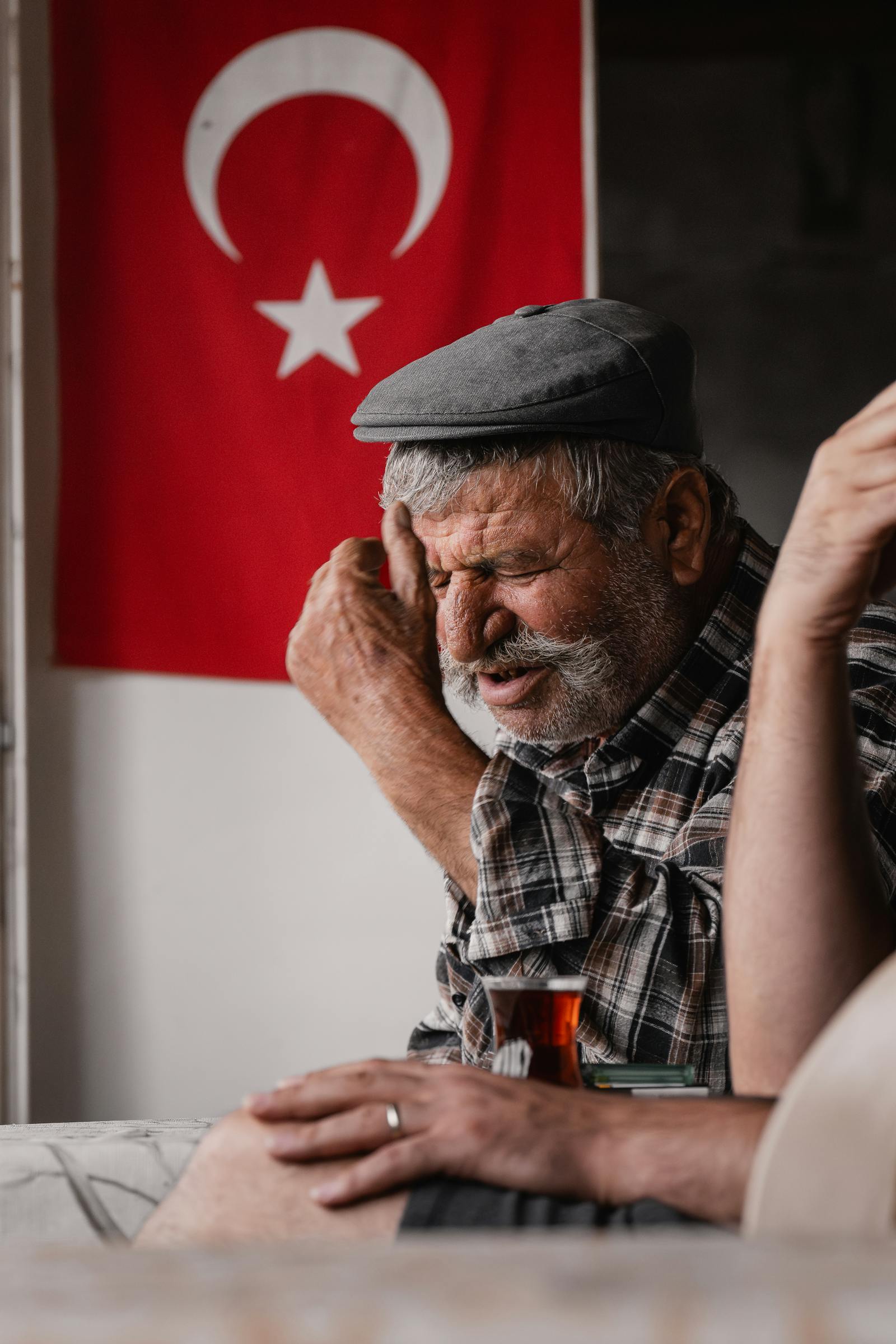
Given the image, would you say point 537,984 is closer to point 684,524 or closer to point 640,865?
point 640,865

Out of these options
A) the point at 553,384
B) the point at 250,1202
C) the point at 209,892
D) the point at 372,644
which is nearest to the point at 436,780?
the point at 372,644

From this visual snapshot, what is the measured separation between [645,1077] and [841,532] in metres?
0.41

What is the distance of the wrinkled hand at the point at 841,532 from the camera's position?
0.93 metres

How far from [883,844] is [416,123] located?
81.8 inches

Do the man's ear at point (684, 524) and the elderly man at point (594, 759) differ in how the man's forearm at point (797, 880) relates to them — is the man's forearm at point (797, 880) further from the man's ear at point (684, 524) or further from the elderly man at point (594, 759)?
the man's ear at point (684, 524)

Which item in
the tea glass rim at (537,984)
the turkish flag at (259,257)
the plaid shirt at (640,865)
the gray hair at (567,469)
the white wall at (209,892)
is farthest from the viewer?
the white wall at (209,892)

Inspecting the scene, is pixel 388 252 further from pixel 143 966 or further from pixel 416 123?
pixel 143 966

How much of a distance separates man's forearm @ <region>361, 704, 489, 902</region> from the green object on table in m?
0.41

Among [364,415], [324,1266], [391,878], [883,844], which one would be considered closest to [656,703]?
[883,844]

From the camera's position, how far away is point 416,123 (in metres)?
2.76

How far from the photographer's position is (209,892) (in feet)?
9.46

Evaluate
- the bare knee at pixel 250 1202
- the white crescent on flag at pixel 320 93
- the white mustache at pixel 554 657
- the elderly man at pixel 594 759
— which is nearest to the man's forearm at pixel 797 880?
the elderly man at pixel 594 759

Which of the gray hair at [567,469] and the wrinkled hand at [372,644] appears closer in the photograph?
the wrinkled hand at [372,644]

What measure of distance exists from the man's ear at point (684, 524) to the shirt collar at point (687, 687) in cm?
5
